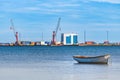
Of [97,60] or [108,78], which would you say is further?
[97,60]

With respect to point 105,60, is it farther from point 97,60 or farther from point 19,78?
point 19,78

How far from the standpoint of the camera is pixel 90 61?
71438 mm

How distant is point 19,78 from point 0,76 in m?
2.79

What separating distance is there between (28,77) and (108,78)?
7858 millimetres

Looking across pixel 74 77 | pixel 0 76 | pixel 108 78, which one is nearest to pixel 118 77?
pixel 108 78

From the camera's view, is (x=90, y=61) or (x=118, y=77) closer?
(x=118, y=77)

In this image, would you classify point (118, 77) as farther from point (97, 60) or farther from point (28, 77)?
point (97, 60)

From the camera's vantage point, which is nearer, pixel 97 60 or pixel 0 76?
pixel 0 76

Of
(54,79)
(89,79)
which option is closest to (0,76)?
(54,79)

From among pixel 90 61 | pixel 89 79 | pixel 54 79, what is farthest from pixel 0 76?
pixel 90 61

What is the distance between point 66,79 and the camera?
44719 millimetres

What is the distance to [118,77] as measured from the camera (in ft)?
151

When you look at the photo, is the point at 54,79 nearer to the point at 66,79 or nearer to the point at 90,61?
the point at 66,79

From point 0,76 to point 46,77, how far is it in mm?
4609
